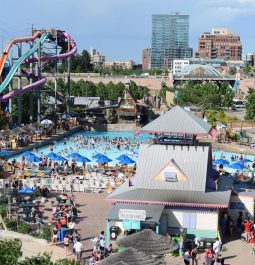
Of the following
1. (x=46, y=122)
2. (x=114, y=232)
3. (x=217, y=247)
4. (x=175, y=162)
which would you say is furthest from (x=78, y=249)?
(x=46, y=122)

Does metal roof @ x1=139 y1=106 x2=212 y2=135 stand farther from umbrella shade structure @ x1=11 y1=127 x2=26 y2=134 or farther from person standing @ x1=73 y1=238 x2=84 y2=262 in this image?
umbrella shade structure @ x1=11 y1=127 x2=26 y2=134

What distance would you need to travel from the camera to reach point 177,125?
2439 centimetres

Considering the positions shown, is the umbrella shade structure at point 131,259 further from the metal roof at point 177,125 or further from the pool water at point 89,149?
the pool water at point 89,149

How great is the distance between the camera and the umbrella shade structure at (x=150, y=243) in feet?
57.0

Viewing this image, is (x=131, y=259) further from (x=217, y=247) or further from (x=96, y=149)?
(x=96, y=149)

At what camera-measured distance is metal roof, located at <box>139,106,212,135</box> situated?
24062 millimetres

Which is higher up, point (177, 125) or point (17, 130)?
point (177, 125)

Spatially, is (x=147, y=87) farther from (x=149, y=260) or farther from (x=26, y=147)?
(x=149, y=260)

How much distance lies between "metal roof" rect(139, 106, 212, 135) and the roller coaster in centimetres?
2853

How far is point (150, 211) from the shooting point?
21.4 m

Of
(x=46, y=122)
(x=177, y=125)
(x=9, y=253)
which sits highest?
(x=177, y=125)

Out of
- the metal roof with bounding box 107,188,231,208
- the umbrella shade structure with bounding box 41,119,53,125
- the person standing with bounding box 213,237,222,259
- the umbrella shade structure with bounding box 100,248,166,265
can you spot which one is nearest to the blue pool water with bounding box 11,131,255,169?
the umbrella shade structure with bounding box 41,119,53,125

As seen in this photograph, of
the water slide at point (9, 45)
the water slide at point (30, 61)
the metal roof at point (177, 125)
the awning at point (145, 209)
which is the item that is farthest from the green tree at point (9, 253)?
the water slide at point (9, 45)

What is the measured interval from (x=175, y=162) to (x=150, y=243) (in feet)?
20.1
